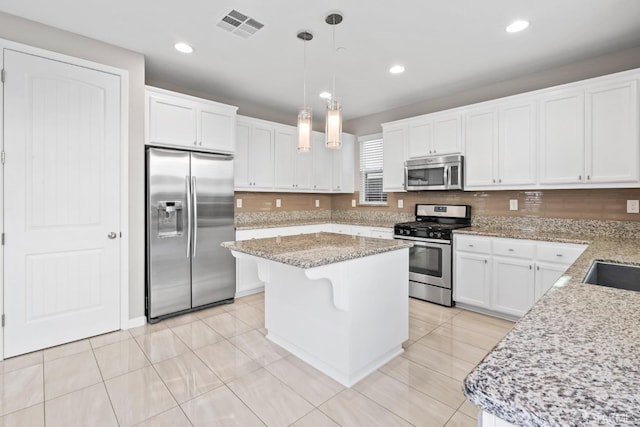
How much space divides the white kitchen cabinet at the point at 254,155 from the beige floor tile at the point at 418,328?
104 inches

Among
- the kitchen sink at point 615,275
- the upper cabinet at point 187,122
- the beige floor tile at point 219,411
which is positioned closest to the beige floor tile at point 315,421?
the beige floor tile at point 219,411

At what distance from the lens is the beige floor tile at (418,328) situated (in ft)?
9.63

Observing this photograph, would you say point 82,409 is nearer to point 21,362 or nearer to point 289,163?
point 21,362

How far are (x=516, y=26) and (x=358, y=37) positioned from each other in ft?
4.20

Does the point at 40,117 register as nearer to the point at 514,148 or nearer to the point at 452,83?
the point at 452,83

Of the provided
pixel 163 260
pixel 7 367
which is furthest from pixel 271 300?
pixel 7 367

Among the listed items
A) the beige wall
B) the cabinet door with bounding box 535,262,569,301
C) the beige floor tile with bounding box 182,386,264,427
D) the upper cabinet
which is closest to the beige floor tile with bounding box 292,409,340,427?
the beige floor tile with bounding box 182,386,264,427

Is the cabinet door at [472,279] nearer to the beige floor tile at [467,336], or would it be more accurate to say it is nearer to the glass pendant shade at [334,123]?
the beige floor tile at [467,336]

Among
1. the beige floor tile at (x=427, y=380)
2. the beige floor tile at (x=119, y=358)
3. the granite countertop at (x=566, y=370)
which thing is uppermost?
the granite countertop at (x=566, y=370)

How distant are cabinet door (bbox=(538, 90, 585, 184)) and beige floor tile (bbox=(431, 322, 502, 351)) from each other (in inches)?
67.3

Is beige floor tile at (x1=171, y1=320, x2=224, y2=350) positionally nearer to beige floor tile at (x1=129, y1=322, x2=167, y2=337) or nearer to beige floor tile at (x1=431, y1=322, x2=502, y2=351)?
beige floor tile at (x1=129, y1=322, x2=167, y2=337)

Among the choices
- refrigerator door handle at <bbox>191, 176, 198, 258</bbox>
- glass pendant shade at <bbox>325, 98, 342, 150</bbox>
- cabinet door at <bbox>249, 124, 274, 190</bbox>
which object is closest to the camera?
glass pendant shade at <bbox>325, 98, 342, 150</bbox>

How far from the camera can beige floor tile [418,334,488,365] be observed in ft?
8.41

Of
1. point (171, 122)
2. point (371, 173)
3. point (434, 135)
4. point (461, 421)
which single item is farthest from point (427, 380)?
point (371, 173)
